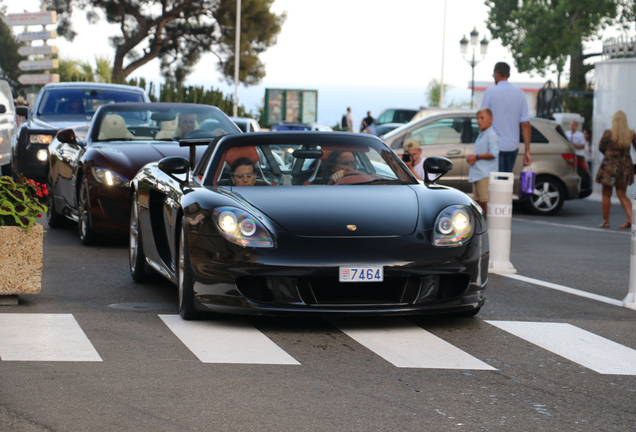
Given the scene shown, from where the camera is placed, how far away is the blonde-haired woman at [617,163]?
603 inches

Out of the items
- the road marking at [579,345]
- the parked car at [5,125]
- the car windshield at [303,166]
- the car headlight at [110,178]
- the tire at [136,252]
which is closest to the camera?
the road marking at [579,345]

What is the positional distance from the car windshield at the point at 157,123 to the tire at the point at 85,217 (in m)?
0.78

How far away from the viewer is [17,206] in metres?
7.09

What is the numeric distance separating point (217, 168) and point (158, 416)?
3.11 m

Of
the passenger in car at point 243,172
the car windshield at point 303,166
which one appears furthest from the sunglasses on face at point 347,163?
the passenger in car at point 243,172

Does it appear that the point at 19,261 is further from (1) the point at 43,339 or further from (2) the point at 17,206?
(1) the point at 43,339

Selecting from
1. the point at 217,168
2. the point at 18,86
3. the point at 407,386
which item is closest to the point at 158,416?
the point at 407,386

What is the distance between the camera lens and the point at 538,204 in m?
17.3

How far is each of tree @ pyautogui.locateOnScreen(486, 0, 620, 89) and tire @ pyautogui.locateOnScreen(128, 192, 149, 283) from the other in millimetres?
39261

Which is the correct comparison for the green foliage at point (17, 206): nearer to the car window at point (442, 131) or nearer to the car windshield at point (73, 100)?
the car windshield at point (73, 100)

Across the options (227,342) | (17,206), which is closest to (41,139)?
(17,206)

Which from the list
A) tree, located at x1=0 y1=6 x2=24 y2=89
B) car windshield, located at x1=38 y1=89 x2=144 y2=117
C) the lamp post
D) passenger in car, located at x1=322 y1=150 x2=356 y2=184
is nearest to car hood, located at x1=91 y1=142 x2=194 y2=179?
passenger in car, located at x1=322 y1=150 x2=356 y2=184

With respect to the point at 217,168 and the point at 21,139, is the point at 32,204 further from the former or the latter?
the point at 21,139

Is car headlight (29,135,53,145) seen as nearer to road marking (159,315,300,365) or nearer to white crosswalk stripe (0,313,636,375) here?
white crosswalk stripe (0,313,636,375)
